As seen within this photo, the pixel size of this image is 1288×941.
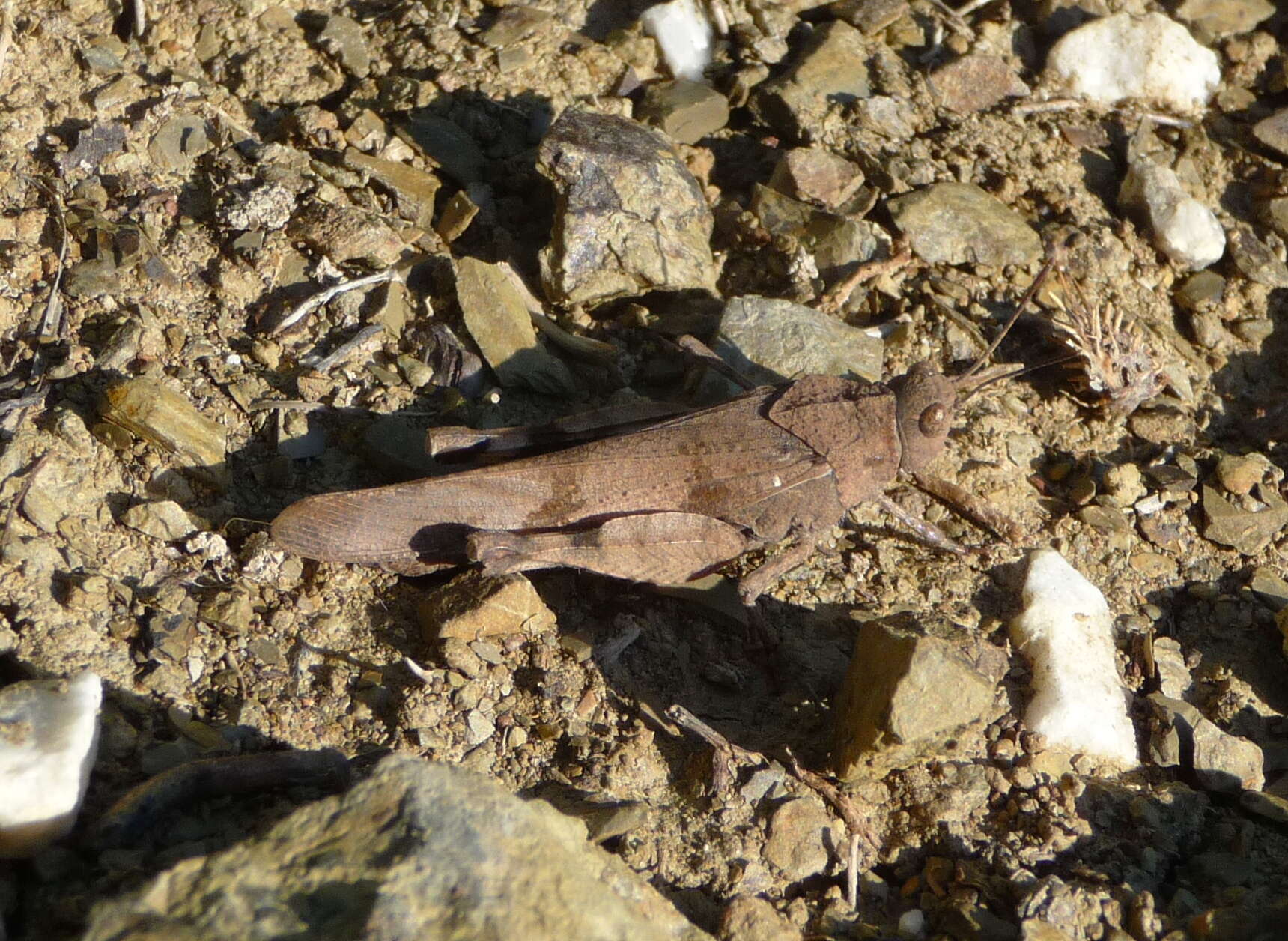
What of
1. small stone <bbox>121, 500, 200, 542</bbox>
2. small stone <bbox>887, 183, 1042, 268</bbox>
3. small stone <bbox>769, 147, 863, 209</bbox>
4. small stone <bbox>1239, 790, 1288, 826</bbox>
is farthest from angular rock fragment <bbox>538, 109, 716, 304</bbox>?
small stone <bbox>1239, 790, 1288, 826</bbox>

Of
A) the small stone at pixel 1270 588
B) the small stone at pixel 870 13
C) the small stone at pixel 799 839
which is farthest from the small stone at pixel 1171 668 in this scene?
the small stone at pixel 870 13

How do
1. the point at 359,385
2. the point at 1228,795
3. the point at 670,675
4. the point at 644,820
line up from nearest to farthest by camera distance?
the point at 644,820
the point at 1228,795
the point at 670,675
the point at 359,385

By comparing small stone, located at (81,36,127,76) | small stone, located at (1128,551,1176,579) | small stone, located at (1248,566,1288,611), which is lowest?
small stone, located at (1248,566,1288,611)

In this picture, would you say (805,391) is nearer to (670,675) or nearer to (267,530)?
(670,675)

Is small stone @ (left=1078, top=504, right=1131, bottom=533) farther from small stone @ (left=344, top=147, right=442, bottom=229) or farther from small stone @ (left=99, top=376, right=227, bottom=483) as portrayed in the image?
small stone @ (left=99, top=376, right=227, bottom=483)

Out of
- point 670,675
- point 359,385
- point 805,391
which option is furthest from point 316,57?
point 670,675

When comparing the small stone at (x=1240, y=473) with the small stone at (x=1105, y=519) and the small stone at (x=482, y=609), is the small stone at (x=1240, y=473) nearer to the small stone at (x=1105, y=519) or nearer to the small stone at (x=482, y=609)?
the small stone at (x=1105, y=519)

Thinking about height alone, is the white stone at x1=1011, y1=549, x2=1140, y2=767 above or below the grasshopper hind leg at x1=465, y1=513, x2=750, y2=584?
below
